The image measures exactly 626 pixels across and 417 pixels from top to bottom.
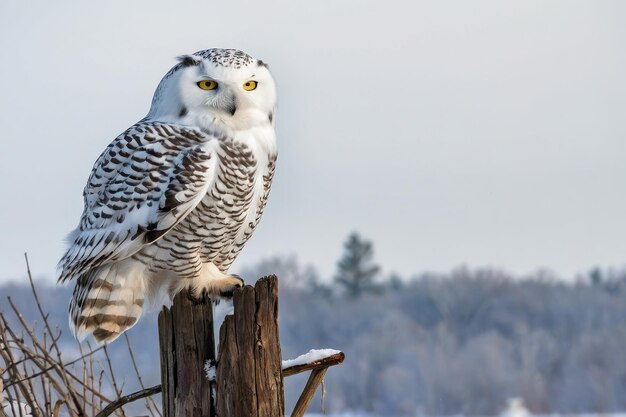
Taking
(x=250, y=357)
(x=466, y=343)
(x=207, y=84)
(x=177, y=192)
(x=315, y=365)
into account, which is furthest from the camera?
(x=466, y=343)

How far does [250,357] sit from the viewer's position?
2965mm

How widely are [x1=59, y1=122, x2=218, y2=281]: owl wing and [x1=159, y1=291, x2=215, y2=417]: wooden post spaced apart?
476mm

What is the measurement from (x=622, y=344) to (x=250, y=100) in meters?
46.6

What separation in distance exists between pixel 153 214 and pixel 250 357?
785 millimetres

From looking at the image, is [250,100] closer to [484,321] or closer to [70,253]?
[70,253]

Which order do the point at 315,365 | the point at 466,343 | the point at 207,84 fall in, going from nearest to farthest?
the point at 315,365
the point at 207,84
the point at 466,343

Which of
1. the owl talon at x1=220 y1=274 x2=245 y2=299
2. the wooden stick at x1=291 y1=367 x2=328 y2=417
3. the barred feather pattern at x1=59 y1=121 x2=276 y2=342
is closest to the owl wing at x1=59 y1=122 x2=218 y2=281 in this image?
the barred feather pattern at x1=59 y1=121 x2=276 y2=342

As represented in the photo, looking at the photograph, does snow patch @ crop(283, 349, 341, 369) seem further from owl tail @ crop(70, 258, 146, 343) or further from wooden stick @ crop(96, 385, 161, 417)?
owl tail @ crop(70, 258, 146, 343)

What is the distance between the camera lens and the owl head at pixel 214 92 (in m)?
3.62

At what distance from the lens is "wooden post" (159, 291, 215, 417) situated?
3.02 meters

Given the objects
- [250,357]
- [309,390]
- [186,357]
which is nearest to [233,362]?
[250,357]

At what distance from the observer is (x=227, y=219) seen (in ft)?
11.9

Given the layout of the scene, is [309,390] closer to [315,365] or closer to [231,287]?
[315,365]

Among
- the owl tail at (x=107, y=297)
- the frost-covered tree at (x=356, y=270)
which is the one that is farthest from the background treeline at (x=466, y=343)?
the owl tail at (x=107, y=297)
